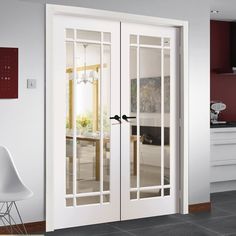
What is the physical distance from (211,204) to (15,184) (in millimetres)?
2800

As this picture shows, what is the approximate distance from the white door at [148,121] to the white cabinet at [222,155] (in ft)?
4.07

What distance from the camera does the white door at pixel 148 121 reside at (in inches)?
207

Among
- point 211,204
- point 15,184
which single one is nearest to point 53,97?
point 15,184

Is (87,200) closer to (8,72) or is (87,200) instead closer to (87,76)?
(87,76)

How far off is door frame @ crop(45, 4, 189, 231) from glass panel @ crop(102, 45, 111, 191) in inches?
16.9

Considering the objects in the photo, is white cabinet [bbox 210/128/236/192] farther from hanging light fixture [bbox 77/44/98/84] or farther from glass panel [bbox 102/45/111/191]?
hanging light fixture [bbox 77/44/98/84]

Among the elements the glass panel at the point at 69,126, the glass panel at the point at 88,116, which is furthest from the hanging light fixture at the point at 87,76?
the glass panel at the point at 69,126

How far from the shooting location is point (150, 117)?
5414mm

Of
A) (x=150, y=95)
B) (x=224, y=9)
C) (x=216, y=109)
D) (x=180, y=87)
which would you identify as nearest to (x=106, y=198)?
(x=150, y=95)

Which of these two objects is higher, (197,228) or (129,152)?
(129,152)

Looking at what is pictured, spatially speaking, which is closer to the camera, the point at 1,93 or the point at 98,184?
the point at 1,93

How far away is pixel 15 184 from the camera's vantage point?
4375 millimetres

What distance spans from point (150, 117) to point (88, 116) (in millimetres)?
775

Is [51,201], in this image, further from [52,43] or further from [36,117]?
[52,43]
